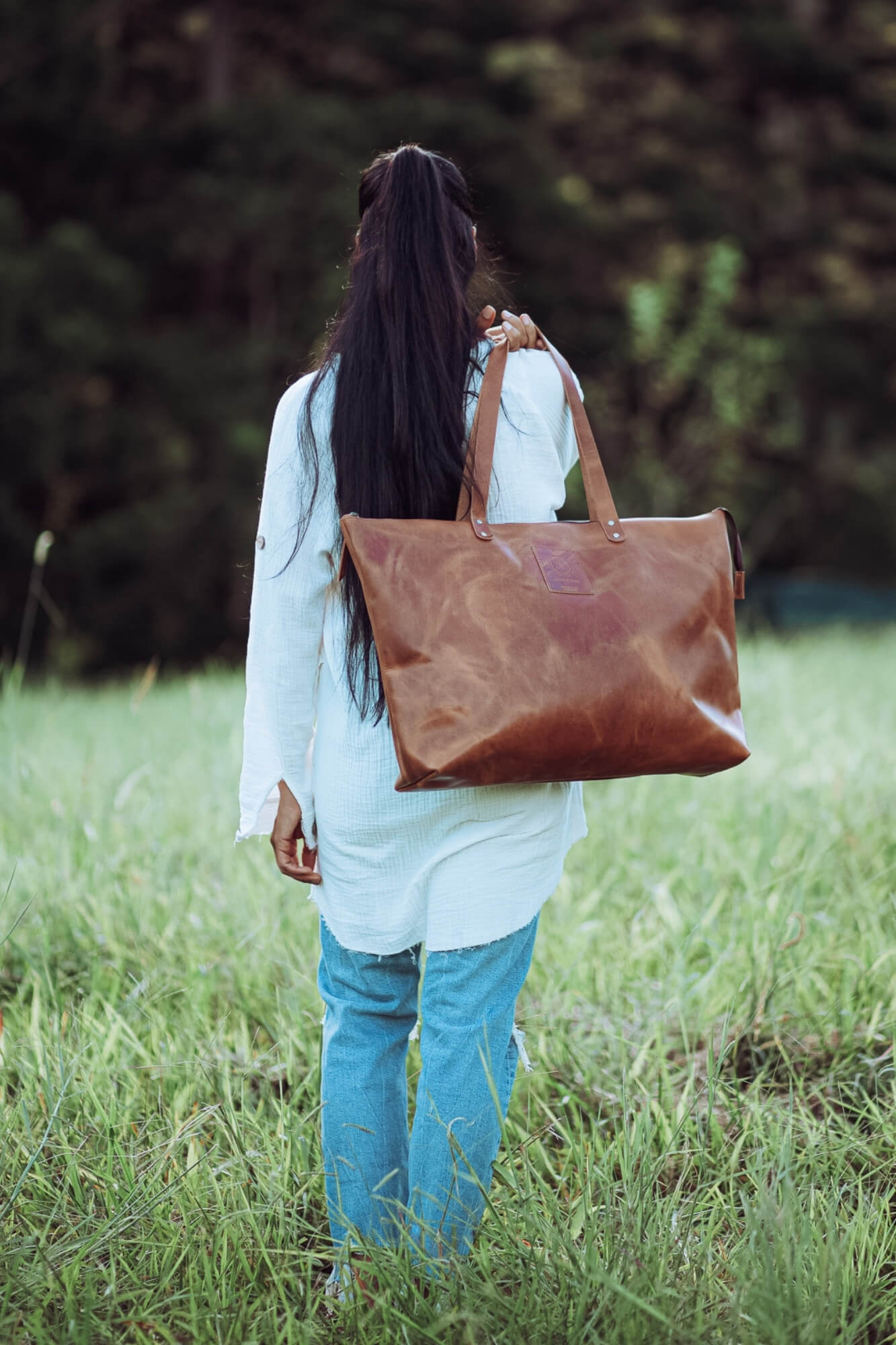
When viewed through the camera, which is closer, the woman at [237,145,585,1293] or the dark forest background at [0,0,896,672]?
the woman at [237,145,585,1293]

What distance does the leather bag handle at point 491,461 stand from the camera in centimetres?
150

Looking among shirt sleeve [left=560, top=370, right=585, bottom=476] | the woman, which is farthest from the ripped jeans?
shirt sleeve [left=560, top=370, right=585, bottom=476]

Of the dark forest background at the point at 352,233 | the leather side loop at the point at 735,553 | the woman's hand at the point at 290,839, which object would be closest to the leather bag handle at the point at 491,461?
the leather side loop at the point at 735,553

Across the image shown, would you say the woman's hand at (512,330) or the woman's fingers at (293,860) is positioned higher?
the woman's hand at (512,330)

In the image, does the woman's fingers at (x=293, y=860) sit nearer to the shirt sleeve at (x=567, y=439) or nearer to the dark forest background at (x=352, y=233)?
the shirt sleeve at (x=567, y=439)

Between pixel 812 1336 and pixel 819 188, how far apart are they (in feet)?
48.8

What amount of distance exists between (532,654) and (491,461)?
263mm

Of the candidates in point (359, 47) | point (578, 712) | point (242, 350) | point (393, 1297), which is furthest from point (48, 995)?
point (359, 47)

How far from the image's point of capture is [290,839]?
1658 millimetres

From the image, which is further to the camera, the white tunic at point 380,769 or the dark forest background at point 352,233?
the dark forest background at point 352,233

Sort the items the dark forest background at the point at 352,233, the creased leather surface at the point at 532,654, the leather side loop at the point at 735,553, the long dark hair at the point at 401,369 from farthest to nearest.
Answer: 1. the dark forest background at the point at 352,233
2. the leather side loop at the point at 735,553
3. the long dark hair at the point at 401,369
4. the creased leather surface at the point at 532,654

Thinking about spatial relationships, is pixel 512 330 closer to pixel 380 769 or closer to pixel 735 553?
pixel 735 553

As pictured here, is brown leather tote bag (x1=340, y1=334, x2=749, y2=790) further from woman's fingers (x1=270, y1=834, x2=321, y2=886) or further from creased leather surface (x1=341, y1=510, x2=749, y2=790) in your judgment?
woman's fingers (x1=270, y1=834, x2=321, y2=886)

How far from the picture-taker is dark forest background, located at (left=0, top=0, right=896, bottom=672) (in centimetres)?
925
